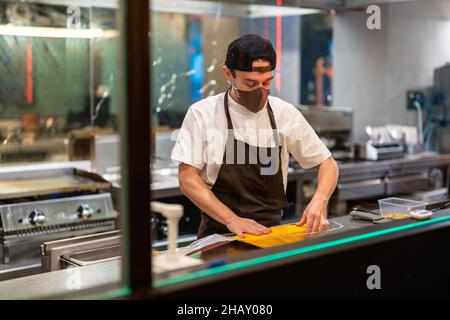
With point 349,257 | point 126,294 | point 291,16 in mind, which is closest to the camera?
point 126,294

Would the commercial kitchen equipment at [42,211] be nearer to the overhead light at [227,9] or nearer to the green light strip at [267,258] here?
the overhead light at [227,9]

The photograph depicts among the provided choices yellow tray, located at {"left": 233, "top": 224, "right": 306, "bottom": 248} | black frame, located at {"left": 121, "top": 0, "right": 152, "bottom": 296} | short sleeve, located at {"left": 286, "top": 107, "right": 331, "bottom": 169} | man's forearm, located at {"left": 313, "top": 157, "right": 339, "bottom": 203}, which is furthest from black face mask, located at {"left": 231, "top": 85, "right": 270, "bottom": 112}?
black frame, located at {"left": 121, "top": 0, "right": 152, "bottom": 296}

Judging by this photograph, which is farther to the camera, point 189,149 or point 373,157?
point 373,157

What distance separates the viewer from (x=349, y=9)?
4.62 metres

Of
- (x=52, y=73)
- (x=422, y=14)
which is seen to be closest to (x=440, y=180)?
(x=422, y=14)

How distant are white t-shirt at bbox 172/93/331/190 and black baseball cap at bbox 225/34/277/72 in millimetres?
150

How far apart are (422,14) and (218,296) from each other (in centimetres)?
377

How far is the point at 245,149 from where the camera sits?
2.45 metres

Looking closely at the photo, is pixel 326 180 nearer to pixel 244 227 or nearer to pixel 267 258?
pixel 244 227

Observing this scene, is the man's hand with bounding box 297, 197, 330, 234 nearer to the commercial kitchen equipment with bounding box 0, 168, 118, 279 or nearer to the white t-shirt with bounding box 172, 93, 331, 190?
the white t-shirt with bounding box 172, 93, 331, 190

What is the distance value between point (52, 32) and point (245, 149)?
6.06 feet

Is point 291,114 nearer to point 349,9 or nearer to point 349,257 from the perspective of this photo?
point 349,257

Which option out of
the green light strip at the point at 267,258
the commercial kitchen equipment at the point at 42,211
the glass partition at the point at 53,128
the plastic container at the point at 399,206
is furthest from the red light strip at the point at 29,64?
the green light strip at the point at 267,258

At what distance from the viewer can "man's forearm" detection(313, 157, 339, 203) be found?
92.8 inches
